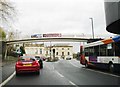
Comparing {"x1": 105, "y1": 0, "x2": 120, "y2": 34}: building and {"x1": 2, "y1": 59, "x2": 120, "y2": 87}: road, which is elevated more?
{"x1": 105, "y1": 0, "x2": 120, "y2": 34}: building

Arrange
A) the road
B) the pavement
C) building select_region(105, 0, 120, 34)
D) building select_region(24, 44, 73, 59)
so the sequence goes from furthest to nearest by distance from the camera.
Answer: building select_region(24, 44, 73, 59) → the pavement → building select_region(105, 0, 120, 34) → the road

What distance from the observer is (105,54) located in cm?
2134

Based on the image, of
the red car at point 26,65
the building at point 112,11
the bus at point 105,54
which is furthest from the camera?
the bus at point 105,54

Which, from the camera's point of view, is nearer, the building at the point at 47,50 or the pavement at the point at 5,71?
the pavement at the point at 5,71

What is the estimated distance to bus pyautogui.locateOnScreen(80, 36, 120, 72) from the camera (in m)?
18.9

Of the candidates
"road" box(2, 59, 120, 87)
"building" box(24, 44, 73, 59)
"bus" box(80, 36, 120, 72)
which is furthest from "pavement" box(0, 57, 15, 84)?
"building" box(24, 44, 73, 59)

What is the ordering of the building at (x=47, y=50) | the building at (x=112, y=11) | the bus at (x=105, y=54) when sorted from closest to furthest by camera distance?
the building at (x=112, y=11) → the bus at (x=105, y=54) → the building at (x=47, y=50)

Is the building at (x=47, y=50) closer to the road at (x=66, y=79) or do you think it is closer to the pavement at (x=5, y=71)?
the pavement at (x=5, y=71)

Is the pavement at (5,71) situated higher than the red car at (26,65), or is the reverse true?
the red car at (26,65)

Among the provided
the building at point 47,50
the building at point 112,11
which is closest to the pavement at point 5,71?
the building at point 112,11

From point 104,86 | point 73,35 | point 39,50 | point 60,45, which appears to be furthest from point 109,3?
point 60,45

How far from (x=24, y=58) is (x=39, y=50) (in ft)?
410

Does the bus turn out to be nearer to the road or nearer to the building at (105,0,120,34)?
the road

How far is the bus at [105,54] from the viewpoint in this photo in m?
18.9
